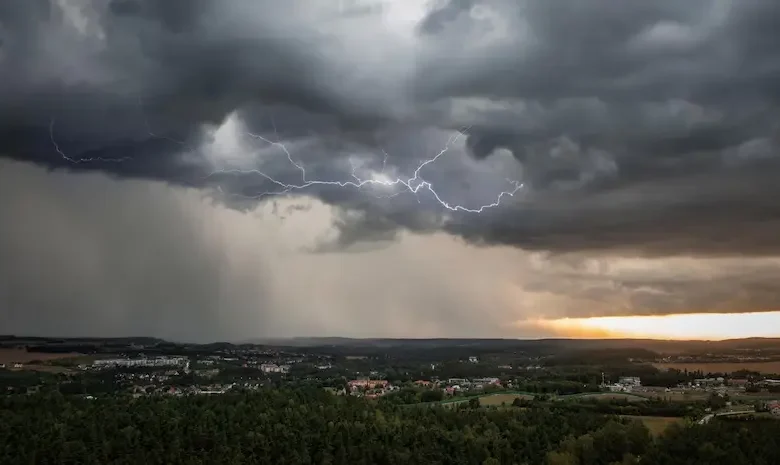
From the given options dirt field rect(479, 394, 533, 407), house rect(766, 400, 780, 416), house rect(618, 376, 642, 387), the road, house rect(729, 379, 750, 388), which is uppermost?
house rect(729, 379, 750, 388)

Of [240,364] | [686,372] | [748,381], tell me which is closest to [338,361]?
[240,364]

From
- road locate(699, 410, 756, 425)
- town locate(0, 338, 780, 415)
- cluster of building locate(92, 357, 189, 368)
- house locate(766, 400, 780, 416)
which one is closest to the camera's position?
road locate(699, 410, 756, 425)

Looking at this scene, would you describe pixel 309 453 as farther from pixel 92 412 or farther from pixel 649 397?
pixel 649 397

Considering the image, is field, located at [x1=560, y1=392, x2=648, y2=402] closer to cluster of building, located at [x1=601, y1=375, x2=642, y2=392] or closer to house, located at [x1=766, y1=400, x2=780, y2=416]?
cluster of building, located at [x1=601, y1=375, x2=642, y2=392]

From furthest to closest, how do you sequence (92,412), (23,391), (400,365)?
(400,365) < (23,391) < (92,412)

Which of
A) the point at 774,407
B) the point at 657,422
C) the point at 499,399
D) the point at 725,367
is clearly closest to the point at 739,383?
the point at 725,367

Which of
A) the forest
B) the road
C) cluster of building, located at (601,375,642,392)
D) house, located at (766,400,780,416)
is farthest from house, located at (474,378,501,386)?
house, located at (766,400,780,416)

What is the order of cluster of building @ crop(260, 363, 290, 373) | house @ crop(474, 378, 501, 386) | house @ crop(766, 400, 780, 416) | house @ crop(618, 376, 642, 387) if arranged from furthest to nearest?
cluster of building @ crop(260, 363, 290, 373), house @ crop(474, 378, 501, 386), house @ crop(618, 376, 642, 387), house @ crop(766, 400, 780, 416)
